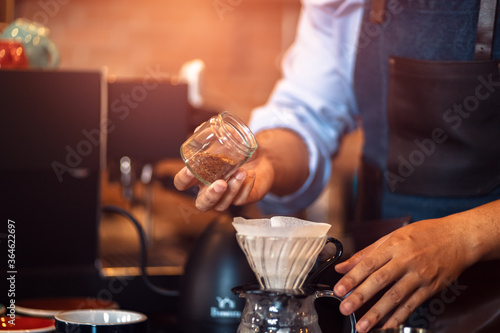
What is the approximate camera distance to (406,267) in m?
0.73

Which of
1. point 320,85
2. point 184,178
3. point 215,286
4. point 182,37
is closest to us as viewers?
point 184,178

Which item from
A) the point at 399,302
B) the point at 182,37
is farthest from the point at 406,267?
the point at 182,37

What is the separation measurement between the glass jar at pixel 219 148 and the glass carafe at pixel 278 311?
19 cm

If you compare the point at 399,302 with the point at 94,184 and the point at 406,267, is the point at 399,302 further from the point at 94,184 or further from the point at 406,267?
the point at 94,184

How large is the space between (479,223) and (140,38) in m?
3.59

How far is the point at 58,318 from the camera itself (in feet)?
2.35

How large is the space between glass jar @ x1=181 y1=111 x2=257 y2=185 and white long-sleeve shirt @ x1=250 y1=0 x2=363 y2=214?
0.49m

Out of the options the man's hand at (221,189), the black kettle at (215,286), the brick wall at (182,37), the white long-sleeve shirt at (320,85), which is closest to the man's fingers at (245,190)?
the man's hand at (221,189)

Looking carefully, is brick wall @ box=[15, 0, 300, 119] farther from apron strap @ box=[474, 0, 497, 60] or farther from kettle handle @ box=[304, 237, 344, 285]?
kettle handle @ box=[304, 237, 344, 285]

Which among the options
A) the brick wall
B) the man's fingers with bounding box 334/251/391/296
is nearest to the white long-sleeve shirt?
the man's fingers with bounding box 334/251/391/296

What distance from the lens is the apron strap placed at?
1.08 m

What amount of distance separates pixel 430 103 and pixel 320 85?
0.85ft

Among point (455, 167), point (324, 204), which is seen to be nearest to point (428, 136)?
point (455, 167)

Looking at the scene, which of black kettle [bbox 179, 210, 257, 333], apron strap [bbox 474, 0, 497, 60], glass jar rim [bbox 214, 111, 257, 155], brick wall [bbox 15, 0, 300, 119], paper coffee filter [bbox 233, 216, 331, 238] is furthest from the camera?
brick wall [bbox 15, 0, 300, 119]
